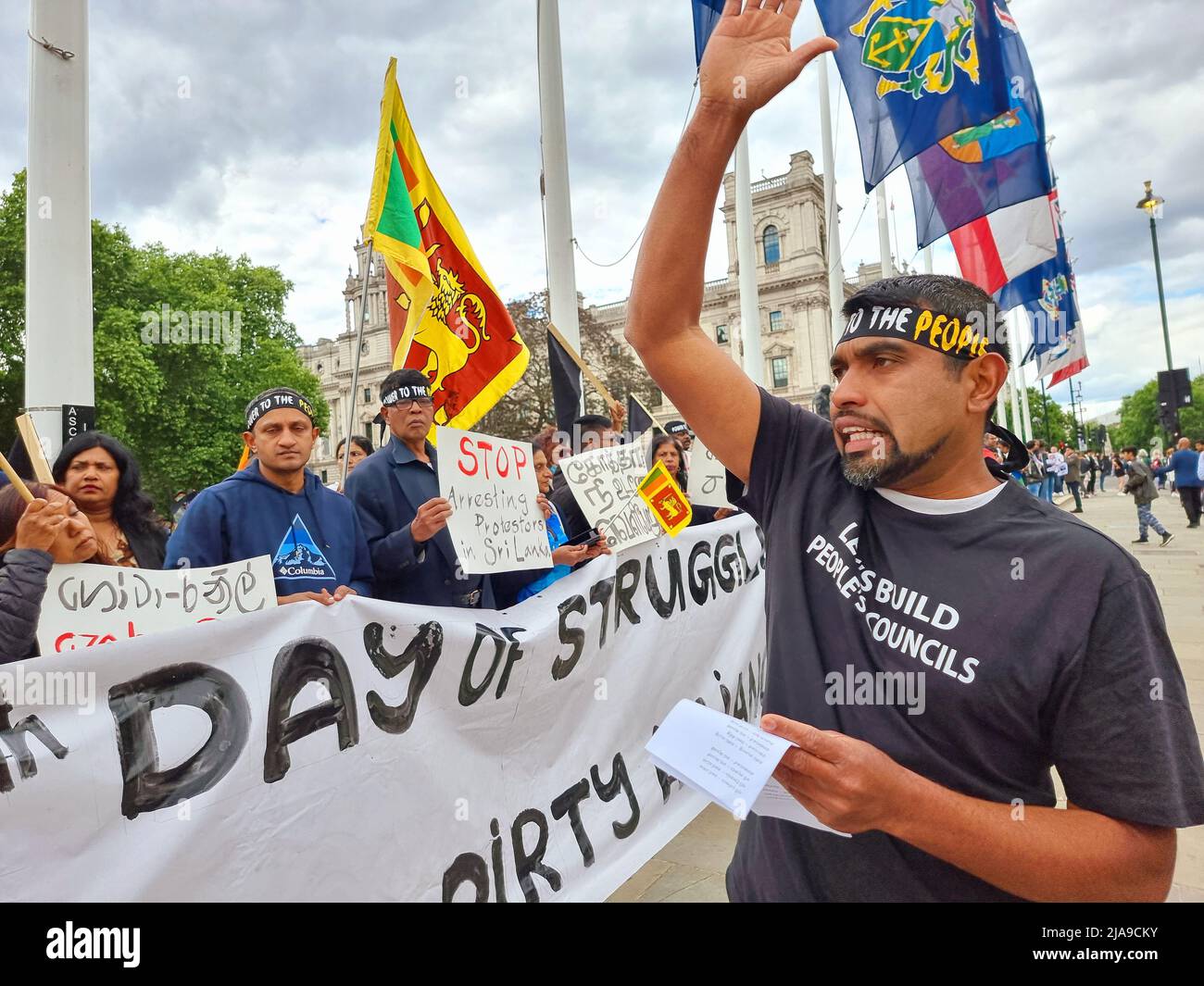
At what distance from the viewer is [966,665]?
121cm

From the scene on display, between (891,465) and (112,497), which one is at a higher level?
(112,497)

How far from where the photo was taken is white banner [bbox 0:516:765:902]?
1746 millimetres

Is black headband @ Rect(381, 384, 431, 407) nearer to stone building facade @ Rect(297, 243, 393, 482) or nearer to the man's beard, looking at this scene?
the man's beard

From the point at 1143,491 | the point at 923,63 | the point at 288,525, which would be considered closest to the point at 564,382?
the point at 288,525

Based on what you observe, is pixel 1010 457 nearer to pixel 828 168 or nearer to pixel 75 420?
pixel 75 420

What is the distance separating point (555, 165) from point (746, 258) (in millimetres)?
6244

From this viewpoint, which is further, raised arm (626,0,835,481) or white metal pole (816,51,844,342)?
white metal pole (816,51,844,342)

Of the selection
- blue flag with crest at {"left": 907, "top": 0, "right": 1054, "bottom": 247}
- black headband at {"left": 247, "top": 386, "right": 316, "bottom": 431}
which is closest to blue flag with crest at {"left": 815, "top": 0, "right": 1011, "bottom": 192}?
blue flag with crest at {"left": 907, "top": 0, "right": 1054, "bottom": 247}

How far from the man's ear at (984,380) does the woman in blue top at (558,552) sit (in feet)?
7.58

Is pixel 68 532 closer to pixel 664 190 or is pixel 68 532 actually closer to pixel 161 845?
pixel 161 845

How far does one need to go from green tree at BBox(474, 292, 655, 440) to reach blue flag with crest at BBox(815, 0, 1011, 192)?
22.0 metres

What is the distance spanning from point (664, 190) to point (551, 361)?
13.1ft

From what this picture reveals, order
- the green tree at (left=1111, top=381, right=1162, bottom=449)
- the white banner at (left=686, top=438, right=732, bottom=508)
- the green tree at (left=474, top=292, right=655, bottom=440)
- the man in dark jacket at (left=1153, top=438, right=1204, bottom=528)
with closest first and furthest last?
the white banner at (left=686, top=438, right=732, bottom=508) < the man in dark jacket at (left=1153, top=438, right=1204, bottom=528) < the green tree at (left=474, top=292, right=655, bottom=440) < the green tree at (left=1111, top=381, right=1162, bottom=449)
